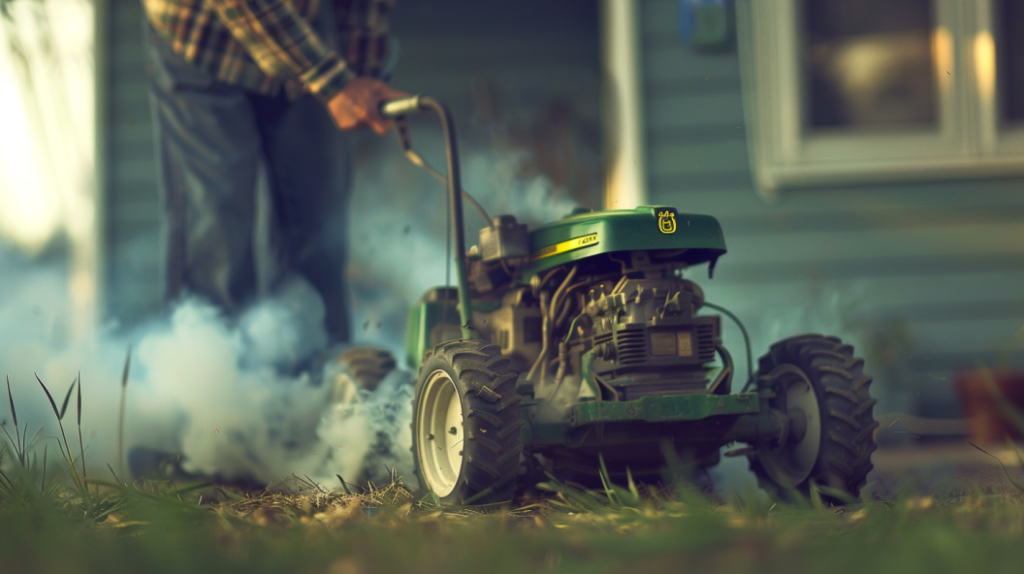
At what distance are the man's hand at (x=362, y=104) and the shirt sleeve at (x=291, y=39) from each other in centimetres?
4

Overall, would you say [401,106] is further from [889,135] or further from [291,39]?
[889,135]

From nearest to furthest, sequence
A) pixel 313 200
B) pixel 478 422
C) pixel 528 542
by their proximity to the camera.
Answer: pixel 528 542, pixel 478 422, pixel 313 200

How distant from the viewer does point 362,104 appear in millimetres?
3381

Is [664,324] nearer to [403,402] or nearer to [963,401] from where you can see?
[403,402]

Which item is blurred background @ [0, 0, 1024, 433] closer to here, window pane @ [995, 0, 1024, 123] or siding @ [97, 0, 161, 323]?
window pane @ [995, 0, 1024, 123]

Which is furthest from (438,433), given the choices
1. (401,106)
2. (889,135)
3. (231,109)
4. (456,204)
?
(889,135)

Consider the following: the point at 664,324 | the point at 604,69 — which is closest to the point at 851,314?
the point at 604,69

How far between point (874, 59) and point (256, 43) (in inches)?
112

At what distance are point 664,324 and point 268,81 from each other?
186 cm

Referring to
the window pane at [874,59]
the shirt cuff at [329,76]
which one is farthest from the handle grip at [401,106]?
the window pane at [874,59]

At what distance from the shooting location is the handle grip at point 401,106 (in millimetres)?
3125

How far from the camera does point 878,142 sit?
4660mm

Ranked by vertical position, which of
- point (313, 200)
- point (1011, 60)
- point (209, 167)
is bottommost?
point (313, 200)

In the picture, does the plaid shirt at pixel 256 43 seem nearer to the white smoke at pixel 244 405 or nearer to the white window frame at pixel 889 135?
the white smoke at pixel 244 405
